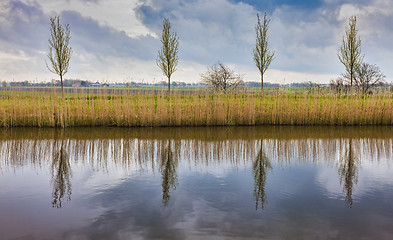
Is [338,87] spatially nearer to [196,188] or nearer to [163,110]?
[163,110]

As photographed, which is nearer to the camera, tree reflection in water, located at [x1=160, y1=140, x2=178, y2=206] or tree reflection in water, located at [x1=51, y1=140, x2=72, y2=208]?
tree reflection in water, located at [x1=51, y1=140, x2=72, y2=208]

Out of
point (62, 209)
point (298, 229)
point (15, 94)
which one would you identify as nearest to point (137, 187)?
point (62, 209)

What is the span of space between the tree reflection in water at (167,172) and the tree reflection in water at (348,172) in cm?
282

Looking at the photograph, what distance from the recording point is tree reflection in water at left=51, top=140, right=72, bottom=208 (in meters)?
4.98

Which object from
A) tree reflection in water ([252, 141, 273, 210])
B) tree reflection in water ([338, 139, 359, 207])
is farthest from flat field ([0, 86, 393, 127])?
tree reflection in water ([338, 139, 359, 207])

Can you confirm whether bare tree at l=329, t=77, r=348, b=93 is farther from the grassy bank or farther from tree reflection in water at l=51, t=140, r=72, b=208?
tree reflection in water at l=51, t=140, r=72, b=208

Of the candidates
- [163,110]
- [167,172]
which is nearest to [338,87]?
[163,110]

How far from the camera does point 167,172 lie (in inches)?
247

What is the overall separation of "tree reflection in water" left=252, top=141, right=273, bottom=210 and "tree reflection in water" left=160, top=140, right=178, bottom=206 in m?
1.42

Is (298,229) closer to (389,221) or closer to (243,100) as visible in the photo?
(389,221)

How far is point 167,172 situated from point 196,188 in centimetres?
114

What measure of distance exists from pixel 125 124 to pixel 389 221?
1003 centimetres

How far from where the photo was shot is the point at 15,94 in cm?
1224

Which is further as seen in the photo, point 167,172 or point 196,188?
point 167,172
